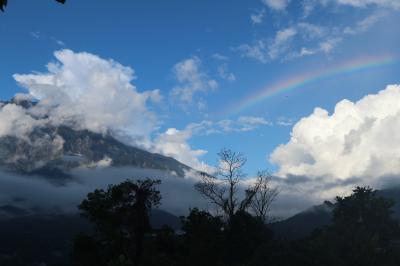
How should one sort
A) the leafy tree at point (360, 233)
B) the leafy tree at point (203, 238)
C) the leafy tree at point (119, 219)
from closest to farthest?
the leafy tree at point (119, 219), the leafy tree at point (203, 238), the leafy tree at point (360, 233)

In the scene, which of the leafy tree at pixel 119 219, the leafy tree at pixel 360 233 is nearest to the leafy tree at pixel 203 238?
the leafy tree at pixel 119 219

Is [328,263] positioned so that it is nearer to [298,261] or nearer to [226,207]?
[298,261]

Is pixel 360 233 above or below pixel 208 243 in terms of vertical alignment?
above

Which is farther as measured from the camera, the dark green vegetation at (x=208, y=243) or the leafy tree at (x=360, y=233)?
the leafy tree at (x=360, y=233)

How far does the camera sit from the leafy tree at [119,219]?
2465 inches

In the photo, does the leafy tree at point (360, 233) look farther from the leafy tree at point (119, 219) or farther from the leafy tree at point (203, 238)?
the leafy tree at point (119, 219)

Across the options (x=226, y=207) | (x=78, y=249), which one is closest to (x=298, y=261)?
(x=226, y=207)

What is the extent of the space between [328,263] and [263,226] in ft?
54.7

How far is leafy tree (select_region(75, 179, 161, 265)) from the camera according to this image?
205 ft

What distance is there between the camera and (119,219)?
6562 cm

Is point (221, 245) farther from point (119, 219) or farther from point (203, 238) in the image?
point (119, 219)

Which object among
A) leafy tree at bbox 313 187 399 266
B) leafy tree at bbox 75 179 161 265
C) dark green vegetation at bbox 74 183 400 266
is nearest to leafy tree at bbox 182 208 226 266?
dark green vegetation at bbox 74 183 400 266

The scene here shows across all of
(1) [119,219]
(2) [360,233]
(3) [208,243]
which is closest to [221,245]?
(3) [208,243]

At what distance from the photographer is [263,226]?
263 ft
